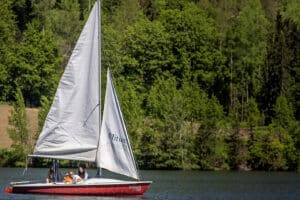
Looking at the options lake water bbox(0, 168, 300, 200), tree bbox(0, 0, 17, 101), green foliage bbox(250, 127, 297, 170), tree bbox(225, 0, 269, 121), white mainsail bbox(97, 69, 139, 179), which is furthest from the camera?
tree bbox(225, 0, 269, 121)

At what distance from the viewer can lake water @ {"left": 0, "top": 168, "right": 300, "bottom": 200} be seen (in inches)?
2783

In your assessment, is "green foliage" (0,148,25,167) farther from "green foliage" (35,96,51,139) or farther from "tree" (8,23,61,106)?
"tree" (8,23,61,106)

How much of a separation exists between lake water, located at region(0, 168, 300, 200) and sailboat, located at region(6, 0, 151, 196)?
1.10m

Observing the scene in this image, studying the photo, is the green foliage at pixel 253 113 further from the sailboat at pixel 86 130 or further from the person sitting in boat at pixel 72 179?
the person sitting in boat at pixel 72 179

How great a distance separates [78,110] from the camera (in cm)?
6644

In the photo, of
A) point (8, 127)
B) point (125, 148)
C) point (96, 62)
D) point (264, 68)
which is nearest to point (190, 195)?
point (125, 148)

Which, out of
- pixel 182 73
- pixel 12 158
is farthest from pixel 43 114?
pixel 182 73

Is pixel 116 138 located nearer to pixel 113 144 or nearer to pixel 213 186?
pixel 113 144

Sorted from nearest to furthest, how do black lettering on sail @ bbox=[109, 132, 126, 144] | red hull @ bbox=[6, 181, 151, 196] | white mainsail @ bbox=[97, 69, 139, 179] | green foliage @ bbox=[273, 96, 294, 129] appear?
red hull @ bbox=[6, 181, 151, 196] → white mainsail @ bbox=[97, 69, 139, 179] → black lettering on sail @ bbox=[109, 132, 126, 144] → green foliage @ bbox=[273, 96, 294, 129]

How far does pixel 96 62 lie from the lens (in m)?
65.8

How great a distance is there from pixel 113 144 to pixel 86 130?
1873 millimetres

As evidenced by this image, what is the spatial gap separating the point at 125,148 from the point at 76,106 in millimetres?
4006

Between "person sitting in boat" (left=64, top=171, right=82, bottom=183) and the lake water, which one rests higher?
"person sitting in boat" (left=64, top=171, right=82, bottom=183)

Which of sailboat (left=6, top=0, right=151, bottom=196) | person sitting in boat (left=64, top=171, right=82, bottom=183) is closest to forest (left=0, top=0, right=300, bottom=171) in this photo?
sailboat (left=6, top=0, right=151, bottom=196)
